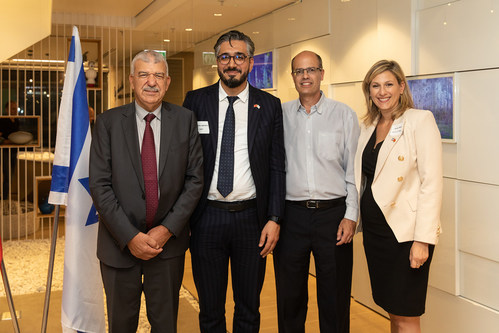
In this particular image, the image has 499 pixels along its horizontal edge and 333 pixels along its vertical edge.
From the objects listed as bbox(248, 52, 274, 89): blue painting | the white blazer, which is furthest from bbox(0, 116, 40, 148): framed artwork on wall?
the white blazer

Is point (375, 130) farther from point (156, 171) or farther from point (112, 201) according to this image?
point (112, 201)

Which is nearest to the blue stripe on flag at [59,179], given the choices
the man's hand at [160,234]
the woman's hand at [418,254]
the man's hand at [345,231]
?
the man's hand at [160,234]

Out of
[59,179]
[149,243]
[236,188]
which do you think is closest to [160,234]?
[149,243]

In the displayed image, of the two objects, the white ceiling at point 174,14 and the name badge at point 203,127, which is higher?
the white ceiling at point 174,14

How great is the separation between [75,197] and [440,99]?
7.93 feet

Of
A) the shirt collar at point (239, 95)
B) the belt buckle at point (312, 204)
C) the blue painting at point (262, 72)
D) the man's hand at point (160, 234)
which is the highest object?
the blue painting at point (262, 72)

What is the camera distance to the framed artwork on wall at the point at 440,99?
3277 millimetres

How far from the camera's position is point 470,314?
3227 mm

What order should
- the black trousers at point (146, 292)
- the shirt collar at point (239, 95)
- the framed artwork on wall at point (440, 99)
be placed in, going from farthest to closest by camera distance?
the framed artwork on wall at point (440, 99) → the shirt collar at point (239, 95) → the black trousers at point (146, 292)

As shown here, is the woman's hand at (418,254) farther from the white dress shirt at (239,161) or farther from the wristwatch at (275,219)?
the white dress shirt at (239,161)

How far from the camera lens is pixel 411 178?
246 centimetres

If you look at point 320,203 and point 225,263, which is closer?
point 225,263

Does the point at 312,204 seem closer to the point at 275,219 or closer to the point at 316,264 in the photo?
the point at 275,219

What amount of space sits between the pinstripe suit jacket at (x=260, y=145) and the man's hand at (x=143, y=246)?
0.34m
